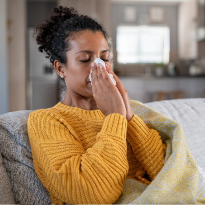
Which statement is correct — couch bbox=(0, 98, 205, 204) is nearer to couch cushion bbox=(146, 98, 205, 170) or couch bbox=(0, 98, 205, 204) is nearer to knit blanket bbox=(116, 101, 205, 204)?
knit blanket bbox=(116, 101, 205, 204)

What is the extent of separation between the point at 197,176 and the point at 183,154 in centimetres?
8

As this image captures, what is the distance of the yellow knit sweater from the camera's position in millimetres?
870

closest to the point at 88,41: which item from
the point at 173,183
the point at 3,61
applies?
the point at 173,183

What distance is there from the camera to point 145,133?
1.04 meters

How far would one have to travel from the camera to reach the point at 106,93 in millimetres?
1002

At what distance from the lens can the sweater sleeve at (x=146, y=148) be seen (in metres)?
1.02

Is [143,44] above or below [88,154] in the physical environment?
above

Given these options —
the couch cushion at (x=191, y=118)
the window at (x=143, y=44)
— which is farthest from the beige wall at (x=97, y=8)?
the couch cushion at (x=191, y=118)

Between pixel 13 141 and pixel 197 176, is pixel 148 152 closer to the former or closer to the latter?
pixel 197 176

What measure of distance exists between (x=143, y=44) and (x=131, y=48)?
309 millimetres

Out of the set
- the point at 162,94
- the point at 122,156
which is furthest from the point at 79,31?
the point at 162,94

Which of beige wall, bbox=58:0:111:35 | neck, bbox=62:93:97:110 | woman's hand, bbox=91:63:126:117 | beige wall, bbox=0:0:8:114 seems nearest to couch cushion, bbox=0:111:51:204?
neck, bbox=62:93:97:110

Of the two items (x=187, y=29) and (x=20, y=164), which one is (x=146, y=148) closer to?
(x=20, y=164)

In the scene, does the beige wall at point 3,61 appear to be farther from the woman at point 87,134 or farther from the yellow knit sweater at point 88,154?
the yellow knit sweater at point 88,154
